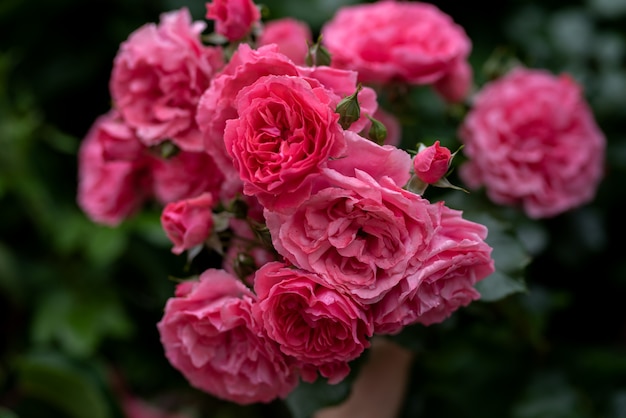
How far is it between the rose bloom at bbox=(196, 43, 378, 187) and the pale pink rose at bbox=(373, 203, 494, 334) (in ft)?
0.34

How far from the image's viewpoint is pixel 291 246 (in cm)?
52

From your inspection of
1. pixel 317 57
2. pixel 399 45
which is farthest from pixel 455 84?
pixel 317 57

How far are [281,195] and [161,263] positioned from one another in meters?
0.61

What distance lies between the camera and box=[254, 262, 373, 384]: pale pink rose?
20.3 inches

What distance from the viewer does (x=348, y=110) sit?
532mm

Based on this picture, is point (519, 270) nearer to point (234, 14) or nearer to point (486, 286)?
point (486, 286)

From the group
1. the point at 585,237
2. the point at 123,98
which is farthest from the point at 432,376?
the point at 123,98

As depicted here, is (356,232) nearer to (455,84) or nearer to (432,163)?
(432,163)

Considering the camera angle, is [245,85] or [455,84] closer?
[245,85]

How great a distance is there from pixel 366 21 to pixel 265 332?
39 centimetres

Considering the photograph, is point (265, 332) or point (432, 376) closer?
point (265, 332)

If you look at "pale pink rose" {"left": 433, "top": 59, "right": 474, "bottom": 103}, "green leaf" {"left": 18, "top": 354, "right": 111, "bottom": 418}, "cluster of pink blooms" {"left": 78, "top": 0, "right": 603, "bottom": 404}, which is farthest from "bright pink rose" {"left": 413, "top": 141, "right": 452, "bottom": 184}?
"green leaf" {"left": 18, "top": 354, "right": 111, "bottom": 418}

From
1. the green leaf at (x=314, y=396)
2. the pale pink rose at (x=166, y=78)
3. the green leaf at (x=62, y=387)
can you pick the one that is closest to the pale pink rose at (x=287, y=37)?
the pale pink rose at (x=166, y=78)

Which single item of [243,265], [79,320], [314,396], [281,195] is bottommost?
[79,320]
